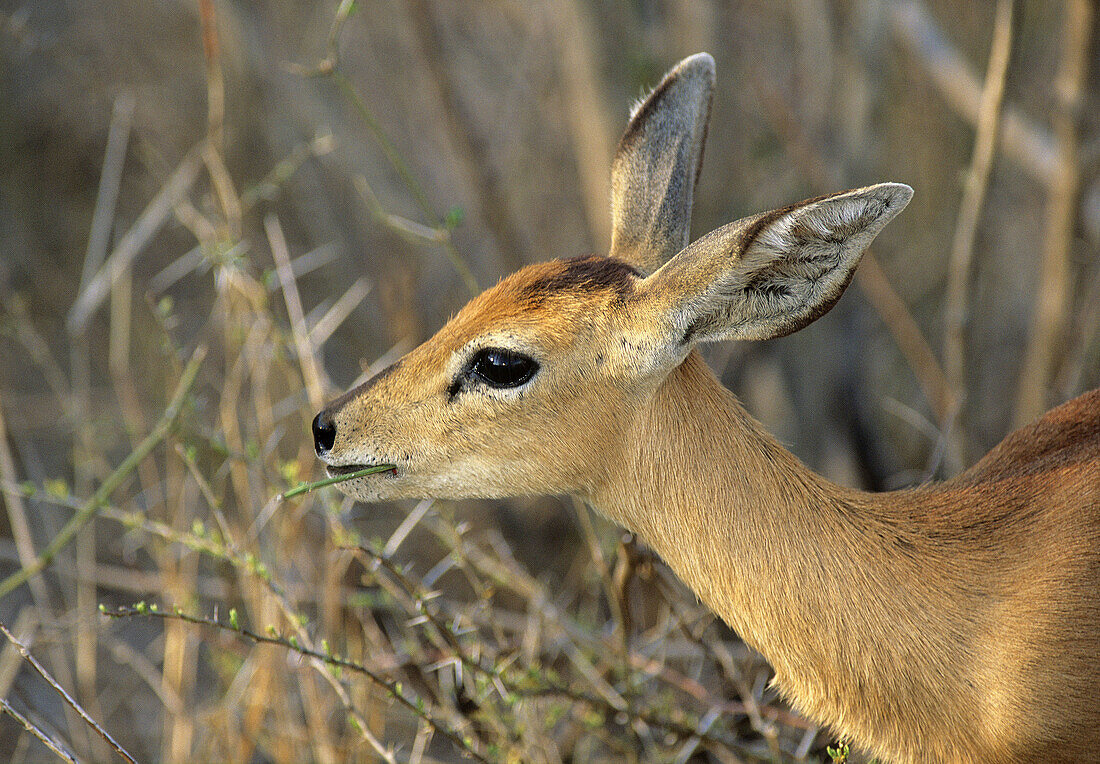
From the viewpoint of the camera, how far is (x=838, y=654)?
258 centimetres

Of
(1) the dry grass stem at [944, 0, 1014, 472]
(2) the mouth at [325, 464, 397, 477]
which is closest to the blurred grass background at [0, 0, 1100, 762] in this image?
(1) the dry grass stem at [944, 0, 1014, 472]

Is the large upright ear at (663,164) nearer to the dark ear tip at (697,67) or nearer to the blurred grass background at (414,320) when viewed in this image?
the dark ear tip at (697,67)

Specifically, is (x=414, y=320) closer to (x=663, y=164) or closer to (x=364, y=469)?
(x=663, y=164)

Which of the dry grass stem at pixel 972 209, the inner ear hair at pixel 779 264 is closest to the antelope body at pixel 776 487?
the inner ear hair at pixel 779 264

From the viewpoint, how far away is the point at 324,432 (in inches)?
113

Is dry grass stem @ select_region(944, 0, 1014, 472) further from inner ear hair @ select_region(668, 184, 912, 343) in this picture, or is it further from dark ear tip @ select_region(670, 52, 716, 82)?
inner ear hair @ select_region(668, 184, 912, 343)

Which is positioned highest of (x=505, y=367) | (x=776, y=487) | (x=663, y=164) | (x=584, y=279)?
(x=663, y=164)

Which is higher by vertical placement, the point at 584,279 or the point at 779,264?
the point at 584,279

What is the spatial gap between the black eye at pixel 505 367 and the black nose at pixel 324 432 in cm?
46

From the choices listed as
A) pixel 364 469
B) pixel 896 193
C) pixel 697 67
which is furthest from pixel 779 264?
pixel 364 469

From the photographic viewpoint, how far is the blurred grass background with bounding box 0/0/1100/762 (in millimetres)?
3666

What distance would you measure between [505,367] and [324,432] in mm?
566

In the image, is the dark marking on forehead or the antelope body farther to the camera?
the dark marking on forehead

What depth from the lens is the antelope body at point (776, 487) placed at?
7.98 ft
